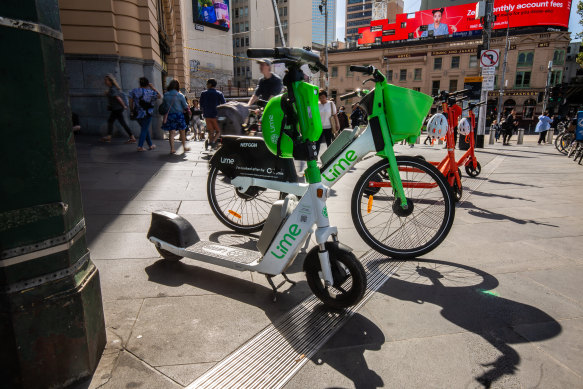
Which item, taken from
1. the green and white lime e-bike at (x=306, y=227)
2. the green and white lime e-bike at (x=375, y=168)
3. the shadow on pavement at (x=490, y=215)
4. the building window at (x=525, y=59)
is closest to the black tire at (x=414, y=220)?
the green and white lime e-bike at (x=375, y=168)

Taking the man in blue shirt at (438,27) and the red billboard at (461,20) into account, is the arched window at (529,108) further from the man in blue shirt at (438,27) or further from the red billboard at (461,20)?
the man in blue shirt at (438,27)

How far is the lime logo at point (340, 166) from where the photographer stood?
337 centimetres

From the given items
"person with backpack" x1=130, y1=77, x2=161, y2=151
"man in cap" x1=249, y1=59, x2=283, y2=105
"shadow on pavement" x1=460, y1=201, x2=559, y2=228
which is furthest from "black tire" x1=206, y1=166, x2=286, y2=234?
"person with backpack" x1=130, y1=77, x2=161, y2=151

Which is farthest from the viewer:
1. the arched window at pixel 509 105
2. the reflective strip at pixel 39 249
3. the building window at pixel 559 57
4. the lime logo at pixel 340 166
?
the arched window at pixel 509 105

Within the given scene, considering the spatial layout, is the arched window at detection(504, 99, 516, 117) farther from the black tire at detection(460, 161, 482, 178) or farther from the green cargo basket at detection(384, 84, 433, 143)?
the green cargo basket at detection(384, 84, 433, 143)

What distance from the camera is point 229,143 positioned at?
3.86 m

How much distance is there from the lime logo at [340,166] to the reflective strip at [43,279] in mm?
2246

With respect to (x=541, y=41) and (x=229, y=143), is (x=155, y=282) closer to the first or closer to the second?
(x=229, y=143)

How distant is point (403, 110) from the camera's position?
321 cm

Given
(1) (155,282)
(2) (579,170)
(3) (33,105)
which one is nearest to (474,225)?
(1) (155,282)

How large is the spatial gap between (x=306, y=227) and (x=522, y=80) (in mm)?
56647

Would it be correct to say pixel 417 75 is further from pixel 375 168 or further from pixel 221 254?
pixel 221 254

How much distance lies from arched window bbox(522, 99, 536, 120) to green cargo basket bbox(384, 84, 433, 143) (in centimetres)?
5409

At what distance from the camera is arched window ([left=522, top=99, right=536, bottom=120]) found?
47500mm
